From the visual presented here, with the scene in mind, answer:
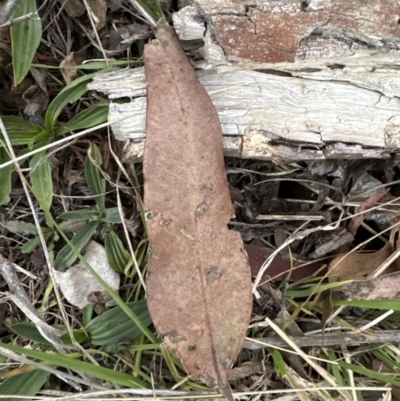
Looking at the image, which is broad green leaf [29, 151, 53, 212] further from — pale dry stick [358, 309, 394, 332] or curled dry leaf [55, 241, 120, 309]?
pale dry stick [358, 309, 394, 332]

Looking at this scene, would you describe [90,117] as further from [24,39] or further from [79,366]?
[79,366]

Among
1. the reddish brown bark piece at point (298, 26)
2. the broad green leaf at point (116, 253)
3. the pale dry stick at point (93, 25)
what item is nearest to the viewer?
the reddish brown bark piece at point (298, 26)

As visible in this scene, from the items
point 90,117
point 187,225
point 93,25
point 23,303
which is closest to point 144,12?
point 93,25

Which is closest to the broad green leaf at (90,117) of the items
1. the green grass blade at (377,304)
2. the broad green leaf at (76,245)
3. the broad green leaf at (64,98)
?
the broad green leaf at (64,98)

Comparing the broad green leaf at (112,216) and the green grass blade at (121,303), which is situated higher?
the broad green leaf at (112,216)

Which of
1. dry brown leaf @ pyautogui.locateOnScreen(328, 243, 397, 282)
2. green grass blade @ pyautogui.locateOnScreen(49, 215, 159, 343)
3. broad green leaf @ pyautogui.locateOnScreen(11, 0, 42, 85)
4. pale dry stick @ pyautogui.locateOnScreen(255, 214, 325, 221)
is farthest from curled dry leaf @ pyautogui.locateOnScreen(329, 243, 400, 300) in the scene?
broad green leaf @ pyautogui.locateOnScreen(11, 0, 42, 85)

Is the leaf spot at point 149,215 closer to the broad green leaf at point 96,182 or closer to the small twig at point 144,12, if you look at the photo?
the broad green leaf at point 96,182
